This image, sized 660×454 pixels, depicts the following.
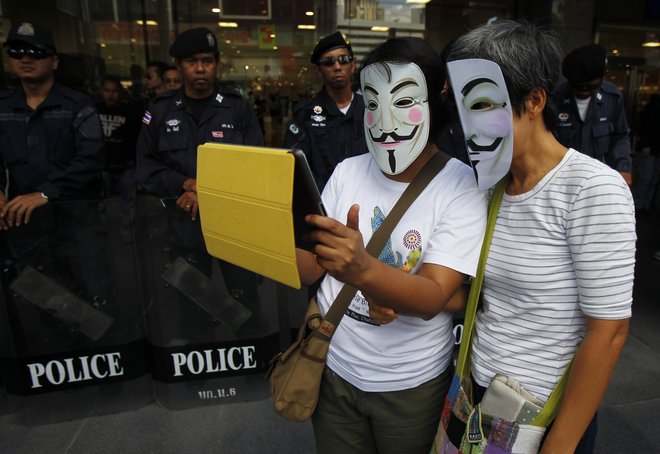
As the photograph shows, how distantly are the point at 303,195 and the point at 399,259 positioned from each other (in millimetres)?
453

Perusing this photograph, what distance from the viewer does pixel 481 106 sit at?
118cm

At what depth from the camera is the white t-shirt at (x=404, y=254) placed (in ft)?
4.05

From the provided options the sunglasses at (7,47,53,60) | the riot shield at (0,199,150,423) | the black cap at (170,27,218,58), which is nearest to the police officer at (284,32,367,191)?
the black cap at (170,27,218,58)

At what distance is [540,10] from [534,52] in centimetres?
762

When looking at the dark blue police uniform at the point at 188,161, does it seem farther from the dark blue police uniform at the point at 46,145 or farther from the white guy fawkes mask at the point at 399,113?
the white guy fawkes mask at the point at 399,113

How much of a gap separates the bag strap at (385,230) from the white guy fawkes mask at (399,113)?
0.06m

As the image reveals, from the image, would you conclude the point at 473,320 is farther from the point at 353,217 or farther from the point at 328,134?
the point at 328,134

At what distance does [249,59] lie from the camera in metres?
7.88

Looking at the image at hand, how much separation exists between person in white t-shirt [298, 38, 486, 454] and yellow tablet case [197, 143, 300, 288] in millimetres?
199

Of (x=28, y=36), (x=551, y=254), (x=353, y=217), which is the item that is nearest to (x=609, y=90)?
(x=551, y=254)

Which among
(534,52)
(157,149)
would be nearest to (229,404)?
(157,149)

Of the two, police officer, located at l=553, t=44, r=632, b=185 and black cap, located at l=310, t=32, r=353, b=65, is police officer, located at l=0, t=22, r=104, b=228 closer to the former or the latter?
black cap, located at l=310, t=32, r=353, b=65

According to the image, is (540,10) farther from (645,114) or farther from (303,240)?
(303,240)

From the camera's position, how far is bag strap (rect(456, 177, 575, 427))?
1.15m
